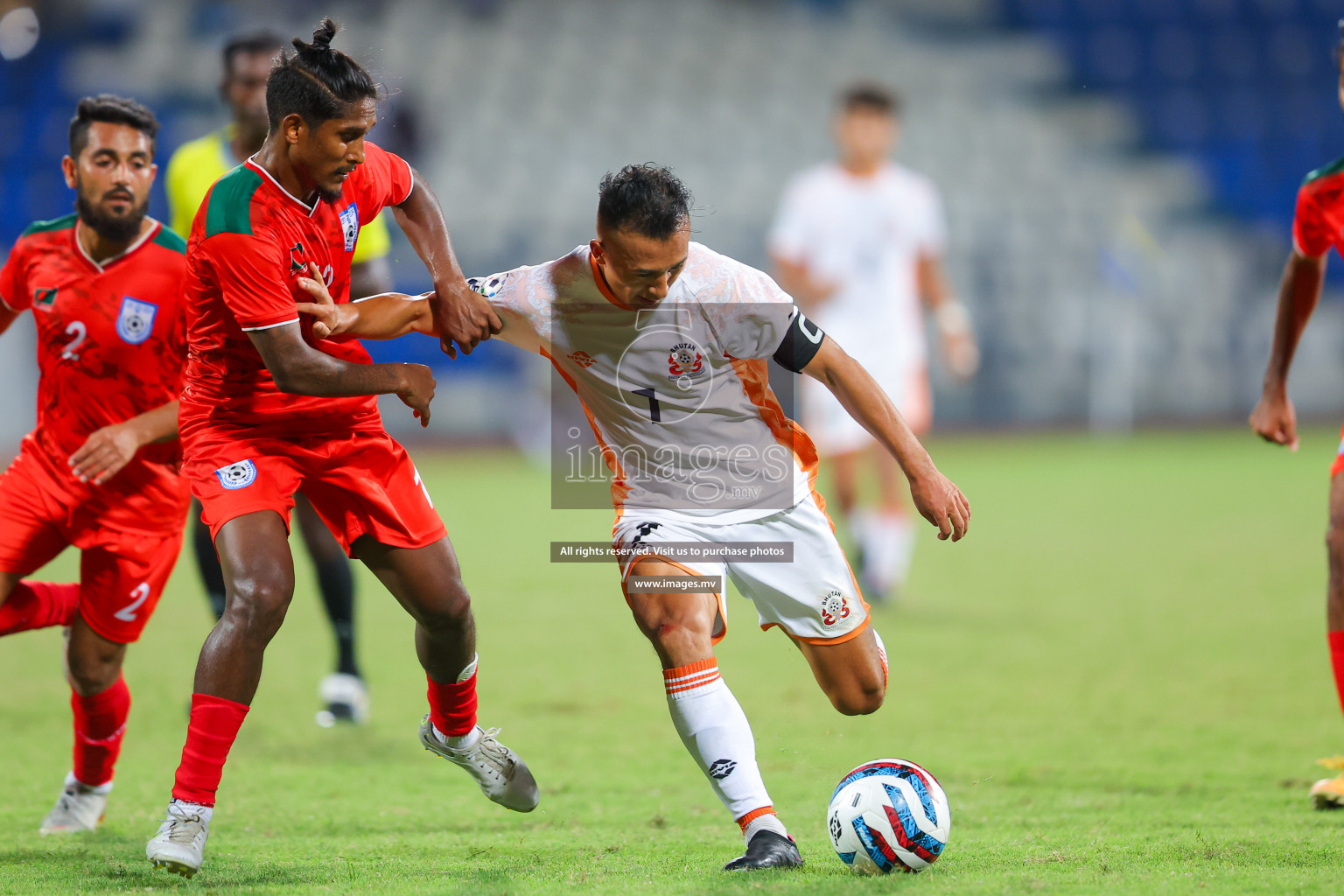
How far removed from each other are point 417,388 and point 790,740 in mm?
2340

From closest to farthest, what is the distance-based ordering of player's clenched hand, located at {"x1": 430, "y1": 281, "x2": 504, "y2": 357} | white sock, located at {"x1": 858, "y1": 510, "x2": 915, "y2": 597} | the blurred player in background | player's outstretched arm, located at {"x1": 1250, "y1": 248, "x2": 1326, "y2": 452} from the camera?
player's clenched hand, located at {"x1": 430, "y1": 281, "x2": 504, "y2": 357}, player's outstretched arm, located at {"x1": 1250, "y1": 248, "x2": 1326, "y2": 452}, the blurred player in background, white sock, located at {"x1": 858, "y1": 510, "x2": 915, "y2": 597}

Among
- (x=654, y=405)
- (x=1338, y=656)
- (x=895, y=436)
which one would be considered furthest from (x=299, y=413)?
(x=1338, y=656)

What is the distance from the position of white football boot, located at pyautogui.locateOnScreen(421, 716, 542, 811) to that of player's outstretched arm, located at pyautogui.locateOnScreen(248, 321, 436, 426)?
109 cm

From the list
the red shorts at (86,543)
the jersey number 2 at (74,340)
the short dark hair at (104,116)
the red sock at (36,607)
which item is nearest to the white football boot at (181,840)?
the red shorts at (86,543)

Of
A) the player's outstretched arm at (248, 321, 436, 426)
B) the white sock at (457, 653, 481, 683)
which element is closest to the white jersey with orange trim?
the player's outstretched arm at (248, 321, 436, 426)

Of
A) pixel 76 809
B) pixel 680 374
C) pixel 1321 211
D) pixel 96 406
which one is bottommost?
pixel 76 809

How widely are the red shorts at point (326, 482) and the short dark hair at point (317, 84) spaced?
89 centimetres

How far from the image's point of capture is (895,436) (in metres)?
3.50

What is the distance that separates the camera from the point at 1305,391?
58.6ft

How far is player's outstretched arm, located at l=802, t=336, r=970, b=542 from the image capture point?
347cm

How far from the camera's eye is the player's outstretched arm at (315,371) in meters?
3.38

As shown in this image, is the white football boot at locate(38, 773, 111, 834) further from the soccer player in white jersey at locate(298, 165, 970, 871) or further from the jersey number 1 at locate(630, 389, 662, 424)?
the jersey number 1 at locate(630, 389, 662, 424)

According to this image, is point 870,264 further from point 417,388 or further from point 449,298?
point 417,388

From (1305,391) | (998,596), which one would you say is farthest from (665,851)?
(1305,391)
